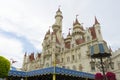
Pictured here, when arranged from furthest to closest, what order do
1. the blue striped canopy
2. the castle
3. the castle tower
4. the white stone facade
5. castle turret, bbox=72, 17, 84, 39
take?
castle turret, bbox=72, 17, 84, 39, the castle, the castle tower, the white stone facade, the blue striped canopy

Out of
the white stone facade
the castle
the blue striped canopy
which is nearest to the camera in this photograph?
the blue striped canopy

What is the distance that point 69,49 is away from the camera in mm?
40219

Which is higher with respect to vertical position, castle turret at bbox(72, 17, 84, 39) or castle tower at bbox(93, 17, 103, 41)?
castle turret at bbox(72, 17, 84, 39)

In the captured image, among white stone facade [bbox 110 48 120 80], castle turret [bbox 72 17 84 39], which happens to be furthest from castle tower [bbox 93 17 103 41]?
castle turret [bbox 72 17 84 39]

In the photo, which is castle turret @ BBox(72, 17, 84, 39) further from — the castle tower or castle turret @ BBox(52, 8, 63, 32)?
the castle tower

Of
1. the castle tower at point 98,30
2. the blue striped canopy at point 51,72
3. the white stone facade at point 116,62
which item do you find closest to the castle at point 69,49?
the castle tower at point 98,30

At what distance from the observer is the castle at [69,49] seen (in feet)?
114

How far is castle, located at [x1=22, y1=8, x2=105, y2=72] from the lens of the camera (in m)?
34.8

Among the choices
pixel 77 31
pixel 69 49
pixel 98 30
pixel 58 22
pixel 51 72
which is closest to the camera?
pixel 51 72

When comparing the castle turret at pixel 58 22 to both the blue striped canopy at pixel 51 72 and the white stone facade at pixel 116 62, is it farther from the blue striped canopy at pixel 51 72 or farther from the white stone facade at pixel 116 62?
the blue striped canopy at pixel 51 72

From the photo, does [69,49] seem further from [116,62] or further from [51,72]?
[51,72]

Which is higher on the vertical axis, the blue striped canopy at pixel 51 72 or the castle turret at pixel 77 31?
the castle turret at pixel 77 31

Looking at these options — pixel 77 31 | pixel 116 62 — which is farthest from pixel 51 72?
pixel 77 31

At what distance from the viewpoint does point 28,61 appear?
5344cm
